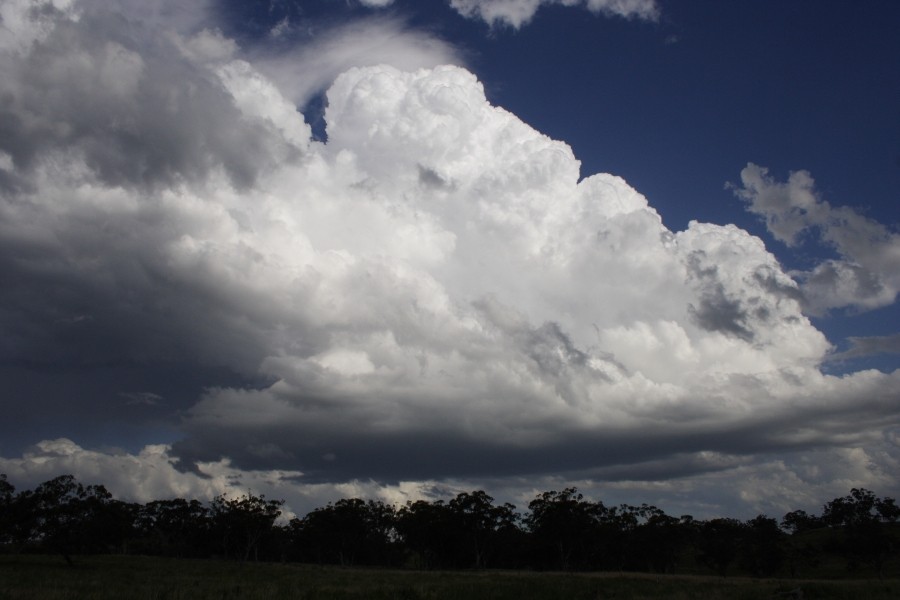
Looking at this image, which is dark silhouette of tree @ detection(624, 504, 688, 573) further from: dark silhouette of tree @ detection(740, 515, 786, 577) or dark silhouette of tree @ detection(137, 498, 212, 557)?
dark silhouette of tree @ detection(137, 498, 212, 557)

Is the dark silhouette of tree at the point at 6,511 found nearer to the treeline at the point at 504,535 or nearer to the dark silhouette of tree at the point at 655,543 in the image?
the treeline at the point at 504,535

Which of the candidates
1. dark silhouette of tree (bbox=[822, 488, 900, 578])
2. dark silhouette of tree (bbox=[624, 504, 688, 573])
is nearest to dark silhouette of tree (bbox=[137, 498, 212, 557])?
dark silhouette of tree (bbox=[624, 504, 688, 573])

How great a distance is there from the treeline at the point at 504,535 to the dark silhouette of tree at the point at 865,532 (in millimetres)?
179

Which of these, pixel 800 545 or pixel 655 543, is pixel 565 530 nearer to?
pixel 655 543

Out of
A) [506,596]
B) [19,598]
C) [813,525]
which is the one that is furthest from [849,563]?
[19,598]

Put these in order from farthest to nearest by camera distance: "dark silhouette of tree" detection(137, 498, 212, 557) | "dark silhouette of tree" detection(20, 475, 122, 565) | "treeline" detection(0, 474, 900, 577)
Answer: "dark silhouette of tree" detection(137, 498, 212, 557) < "treeline" detection(0, 474, 900, 577) < "dark silhouette of tree" detection(20, 475, 122, 565)

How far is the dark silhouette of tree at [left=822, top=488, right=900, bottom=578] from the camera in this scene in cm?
9988

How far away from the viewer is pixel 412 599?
41188 millimetres

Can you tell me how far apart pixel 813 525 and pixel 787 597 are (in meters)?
147

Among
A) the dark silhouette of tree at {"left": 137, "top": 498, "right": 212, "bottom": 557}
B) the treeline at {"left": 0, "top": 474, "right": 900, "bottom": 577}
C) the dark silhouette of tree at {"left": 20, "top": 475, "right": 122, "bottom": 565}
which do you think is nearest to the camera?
the dark silhouette of tree at {"left": 20, "top": 475, "right": 122, "bottom": 565}

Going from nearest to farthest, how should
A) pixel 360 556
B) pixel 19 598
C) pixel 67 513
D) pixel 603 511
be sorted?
pixel 19 598 → pixel 67 513 → pixel 603 511 → pixel 360 556

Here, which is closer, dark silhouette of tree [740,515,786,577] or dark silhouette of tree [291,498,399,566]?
dark silhouette of tree [740,515,786,577]

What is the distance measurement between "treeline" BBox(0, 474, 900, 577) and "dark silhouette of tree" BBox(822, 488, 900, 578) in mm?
179

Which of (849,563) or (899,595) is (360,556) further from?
(899,595)
